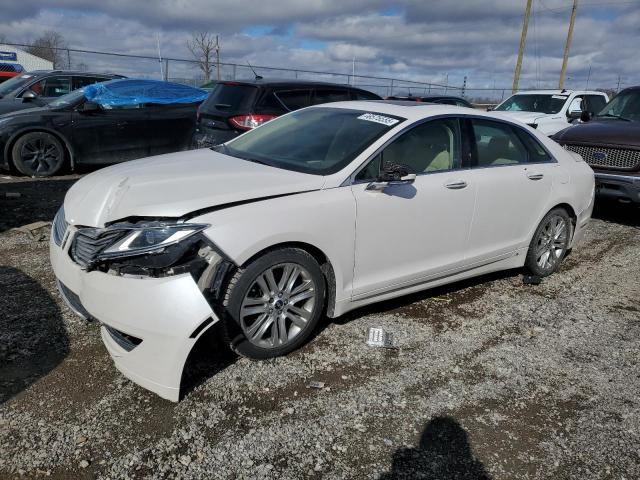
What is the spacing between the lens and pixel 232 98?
7.45 meters

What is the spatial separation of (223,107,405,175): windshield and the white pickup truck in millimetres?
7660

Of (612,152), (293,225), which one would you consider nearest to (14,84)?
(293,225)

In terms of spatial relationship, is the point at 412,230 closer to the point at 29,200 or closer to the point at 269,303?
the point at 269,303

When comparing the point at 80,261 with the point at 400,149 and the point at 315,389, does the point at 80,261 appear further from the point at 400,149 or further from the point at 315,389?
the point at 400,149

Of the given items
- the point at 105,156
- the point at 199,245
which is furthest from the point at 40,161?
the point at 199,245

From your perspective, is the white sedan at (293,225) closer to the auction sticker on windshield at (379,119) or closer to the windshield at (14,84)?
the auction sticker on windshield at (379,119)

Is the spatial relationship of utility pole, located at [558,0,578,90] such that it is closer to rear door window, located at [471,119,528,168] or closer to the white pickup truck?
the white pickup truck

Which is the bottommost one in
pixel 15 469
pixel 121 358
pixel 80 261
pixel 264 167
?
pixel 15 469

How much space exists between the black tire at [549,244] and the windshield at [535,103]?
7.17 meters

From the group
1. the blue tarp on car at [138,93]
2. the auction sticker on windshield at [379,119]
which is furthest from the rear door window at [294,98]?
the auction sticker on windshield at [379,119]

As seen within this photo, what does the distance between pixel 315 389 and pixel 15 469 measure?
5.16 feet

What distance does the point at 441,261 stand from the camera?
4105 millimetres

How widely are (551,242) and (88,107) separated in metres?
7.44

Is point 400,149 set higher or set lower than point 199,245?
higher
